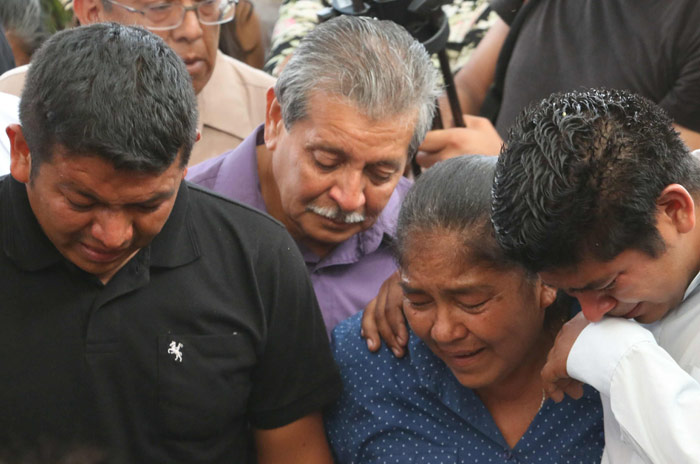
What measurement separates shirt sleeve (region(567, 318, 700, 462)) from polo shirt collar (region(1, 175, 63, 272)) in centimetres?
118

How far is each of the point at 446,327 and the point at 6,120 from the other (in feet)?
4.53

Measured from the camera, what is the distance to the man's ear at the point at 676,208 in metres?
2.09

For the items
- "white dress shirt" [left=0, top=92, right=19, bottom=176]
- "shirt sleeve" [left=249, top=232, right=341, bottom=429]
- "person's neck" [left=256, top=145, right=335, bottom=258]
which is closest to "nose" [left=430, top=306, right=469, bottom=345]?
"shirt sleeve" [left=249, top=232, right=341, bottom=429]

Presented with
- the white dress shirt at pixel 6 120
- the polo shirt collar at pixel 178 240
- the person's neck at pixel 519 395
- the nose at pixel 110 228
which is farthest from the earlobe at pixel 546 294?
the white dress shirt at pixel 6 120

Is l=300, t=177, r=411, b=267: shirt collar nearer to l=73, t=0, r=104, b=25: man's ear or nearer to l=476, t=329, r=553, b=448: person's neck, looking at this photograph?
l=476, t=329, r=553, b=448: person's neck

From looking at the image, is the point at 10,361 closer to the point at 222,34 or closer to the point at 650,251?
the point at 650,251

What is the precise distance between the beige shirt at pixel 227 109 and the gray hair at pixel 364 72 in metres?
0.85

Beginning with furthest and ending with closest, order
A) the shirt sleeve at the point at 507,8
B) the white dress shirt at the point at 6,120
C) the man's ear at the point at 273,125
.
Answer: the shirt sleeve at the point at 507,8
the man's ear at the point at 273,125
the white dress shirt at the point at 6,120

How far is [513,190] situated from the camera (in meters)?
2.12

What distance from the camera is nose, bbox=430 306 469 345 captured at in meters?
2.58

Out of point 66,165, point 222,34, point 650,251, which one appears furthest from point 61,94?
point 222,34

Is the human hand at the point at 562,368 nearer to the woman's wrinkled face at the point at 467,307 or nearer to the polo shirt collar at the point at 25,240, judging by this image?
the woman's wrinkled face at the point at 467,307

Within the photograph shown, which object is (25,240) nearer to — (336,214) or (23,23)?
(336,214)

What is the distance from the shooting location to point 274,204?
3027 mm
